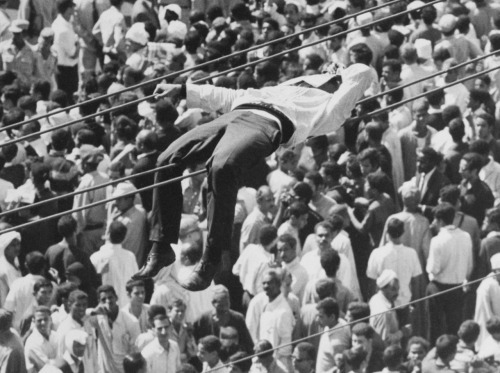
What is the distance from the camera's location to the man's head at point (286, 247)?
538 inches

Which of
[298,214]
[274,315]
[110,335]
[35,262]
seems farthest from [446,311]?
[35,262]

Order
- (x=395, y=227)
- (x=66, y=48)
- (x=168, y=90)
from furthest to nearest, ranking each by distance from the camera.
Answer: (x=66, y=48)
(x=395, y=227)
(x=168, y=90)

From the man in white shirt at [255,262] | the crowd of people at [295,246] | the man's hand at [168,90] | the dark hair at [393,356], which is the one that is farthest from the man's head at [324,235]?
the man's hand at [168,90]

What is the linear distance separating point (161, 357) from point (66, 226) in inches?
60.3

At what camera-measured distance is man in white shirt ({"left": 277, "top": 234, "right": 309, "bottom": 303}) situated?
13.7 metres

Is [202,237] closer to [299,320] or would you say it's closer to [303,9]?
[299,320]

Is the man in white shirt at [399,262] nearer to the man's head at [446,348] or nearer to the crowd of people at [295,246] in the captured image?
the crowd of people at [295,246]

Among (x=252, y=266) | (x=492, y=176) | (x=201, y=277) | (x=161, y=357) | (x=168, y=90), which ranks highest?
(x=168, y=90)

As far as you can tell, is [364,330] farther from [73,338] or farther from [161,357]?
[73,338]

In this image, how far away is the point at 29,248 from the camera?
1486 cm

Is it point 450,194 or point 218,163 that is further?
point 450,194

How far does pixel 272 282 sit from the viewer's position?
1349 cm

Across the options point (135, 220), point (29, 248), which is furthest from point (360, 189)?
point (29, 248)

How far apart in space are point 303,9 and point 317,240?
17.6 ft
